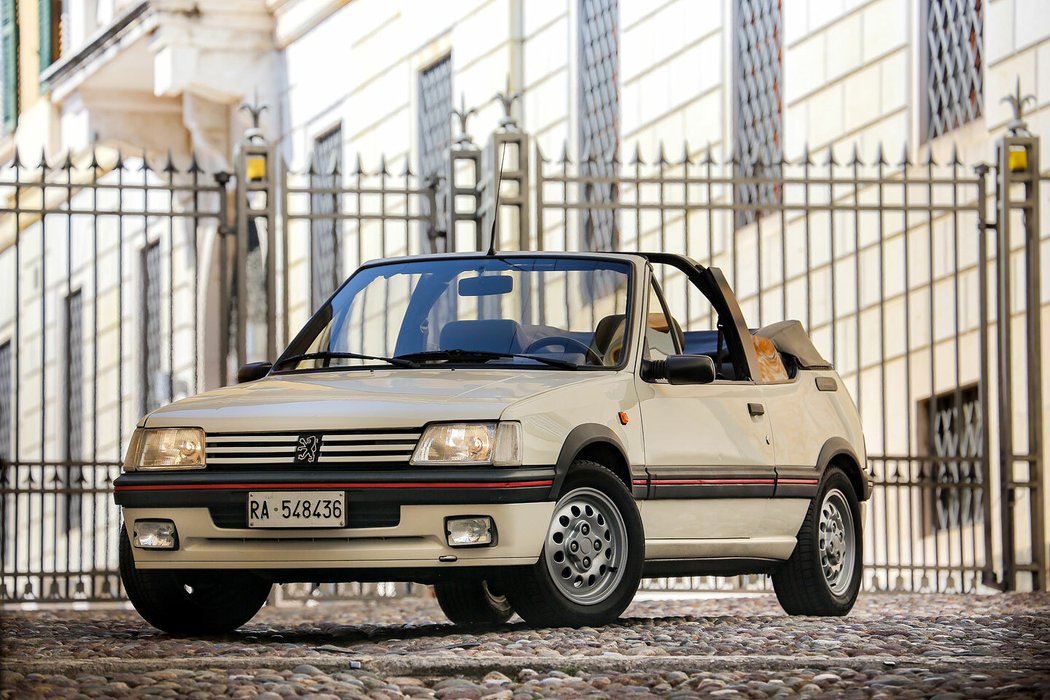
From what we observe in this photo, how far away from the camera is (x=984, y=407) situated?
14430mm

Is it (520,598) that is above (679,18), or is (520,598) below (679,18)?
below

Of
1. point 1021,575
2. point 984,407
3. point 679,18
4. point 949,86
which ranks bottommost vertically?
point 1021,575

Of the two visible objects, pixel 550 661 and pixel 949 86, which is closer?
pixel 550 661

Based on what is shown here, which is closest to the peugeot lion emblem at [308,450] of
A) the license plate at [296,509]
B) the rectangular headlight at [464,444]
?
the license plate at [296,509]

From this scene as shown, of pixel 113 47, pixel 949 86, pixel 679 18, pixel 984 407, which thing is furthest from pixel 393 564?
pixel 113 47

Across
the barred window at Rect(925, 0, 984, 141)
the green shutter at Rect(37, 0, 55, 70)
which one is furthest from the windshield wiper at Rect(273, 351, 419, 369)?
the green shutter at Rect(37, 0, 55, 70)

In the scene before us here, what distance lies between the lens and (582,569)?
8.45 m

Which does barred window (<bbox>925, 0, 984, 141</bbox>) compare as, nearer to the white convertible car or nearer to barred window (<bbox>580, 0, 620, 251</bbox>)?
barred window (<bbox>580, 0, 620, 251</bbox>)

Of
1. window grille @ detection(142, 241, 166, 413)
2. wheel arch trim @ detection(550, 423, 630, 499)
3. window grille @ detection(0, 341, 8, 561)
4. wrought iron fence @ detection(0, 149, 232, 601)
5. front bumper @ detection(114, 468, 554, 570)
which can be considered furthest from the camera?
window grille @ detection(0, 341, 8, 561)

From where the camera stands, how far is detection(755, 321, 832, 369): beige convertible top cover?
416 inches

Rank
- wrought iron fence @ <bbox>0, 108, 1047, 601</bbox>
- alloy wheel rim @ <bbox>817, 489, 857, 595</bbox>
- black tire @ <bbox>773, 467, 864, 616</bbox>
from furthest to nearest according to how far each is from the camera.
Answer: wrought iron fence @ <bbox>0, 108, 1047, 601</bbox> → alloy wheel rim @ <bbox>817, 489, 857, 595</bbox> → black tire @ <bbox>773, 467, 864, 616</bbox>

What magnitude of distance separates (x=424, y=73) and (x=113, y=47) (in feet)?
16.2

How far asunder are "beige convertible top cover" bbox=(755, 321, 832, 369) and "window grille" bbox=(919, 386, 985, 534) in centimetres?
382

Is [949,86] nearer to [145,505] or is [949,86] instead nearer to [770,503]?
[770,503]
